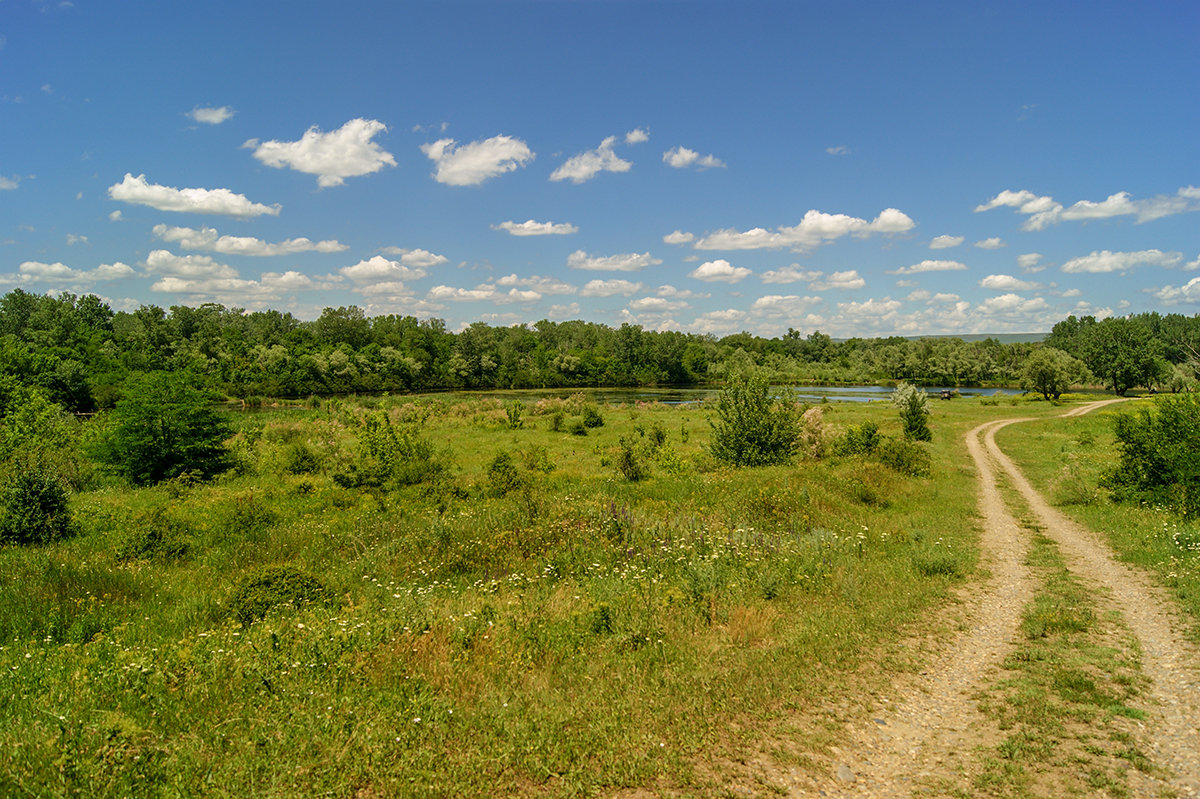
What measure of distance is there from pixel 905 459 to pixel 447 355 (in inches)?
5060

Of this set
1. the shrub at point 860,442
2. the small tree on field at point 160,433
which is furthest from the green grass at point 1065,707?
the small tree on field at point 160,433

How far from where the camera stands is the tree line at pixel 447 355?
79.1 metres

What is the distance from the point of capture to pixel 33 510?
15.2 meters

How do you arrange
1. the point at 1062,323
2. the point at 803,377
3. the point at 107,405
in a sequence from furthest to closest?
the point at 1062,323 < the point at 803,377 < the point at 107,405

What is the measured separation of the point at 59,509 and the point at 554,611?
16059 mm

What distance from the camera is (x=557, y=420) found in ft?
155

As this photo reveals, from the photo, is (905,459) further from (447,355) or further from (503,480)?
(447,355)

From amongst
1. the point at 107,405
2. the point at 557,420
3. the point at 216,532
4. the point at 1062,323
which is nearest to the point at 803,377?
the point at 1062,323

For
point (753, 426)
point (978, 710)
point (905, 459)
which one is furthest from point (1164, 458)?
point (978, 710)

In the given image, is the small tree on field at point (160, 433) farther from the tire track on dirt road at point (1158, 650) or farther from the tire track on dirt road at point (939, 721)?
the tire track on dirt road at point (1158, 650)

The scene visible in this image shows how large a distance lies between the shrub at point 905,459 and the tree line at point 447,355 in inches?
1073

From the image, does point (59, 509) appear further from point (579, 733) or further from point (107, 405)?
point (107, 405)

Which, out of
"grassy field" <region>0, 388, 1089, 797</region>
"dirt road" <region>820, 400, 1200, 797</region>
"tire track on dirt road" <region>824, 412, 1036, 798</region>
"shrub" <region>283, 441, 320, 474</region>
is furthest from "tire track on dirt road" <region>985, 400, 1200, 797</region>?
"shrub" <region>283, 441, 320, 474</region>

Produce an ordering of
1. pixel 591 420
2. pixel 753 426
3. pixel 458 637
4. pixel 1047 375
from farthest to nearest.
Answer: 1. pixel 1047 375
2. pixel 591 420
3. pixel 753 426
4. pixel 458 637
